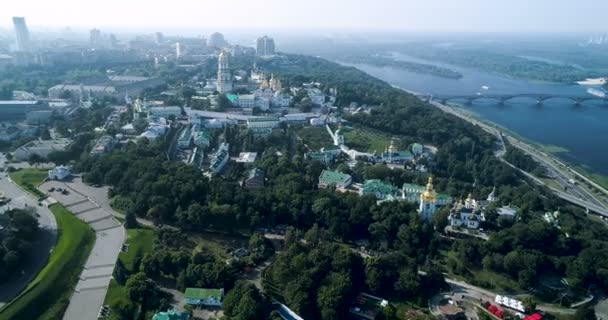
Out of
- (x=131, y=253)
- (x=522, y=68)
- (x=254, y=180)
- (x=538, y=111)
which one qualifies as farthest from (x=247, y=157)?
(x=522, y=68)

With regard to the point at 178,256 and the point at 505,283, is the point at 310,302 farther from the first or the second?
the point at 505,283

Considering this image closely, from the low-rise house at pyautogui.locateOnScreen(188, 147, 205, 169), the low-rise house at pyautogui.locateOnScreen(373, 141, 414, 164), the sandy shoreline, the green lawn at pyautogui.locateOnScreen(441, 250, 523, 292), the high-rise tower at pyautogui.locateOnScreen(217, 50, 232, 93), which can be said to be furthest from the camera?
the sandy shoreline

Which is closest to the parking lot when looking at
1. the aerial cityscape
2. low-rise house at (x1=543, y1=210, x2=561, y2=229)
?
the aerial cityscape

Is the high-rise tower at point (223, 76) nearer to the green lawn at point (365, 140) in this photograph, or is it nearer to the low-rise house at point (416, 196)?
the green lawn at point (365, 140)

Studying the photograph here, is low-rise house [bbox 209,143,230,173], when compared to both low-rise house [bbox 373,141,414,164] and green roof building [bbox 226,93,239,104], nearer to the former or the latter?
low-rise house [bbox 373,141,414,164]

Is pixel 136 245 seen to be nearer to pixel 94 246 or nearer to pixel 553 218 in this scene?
pixel 94 246

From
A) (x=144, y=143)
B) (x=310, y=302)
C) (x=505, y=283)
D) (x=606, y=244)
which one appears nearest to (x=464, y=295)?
(x=505, y=283)
